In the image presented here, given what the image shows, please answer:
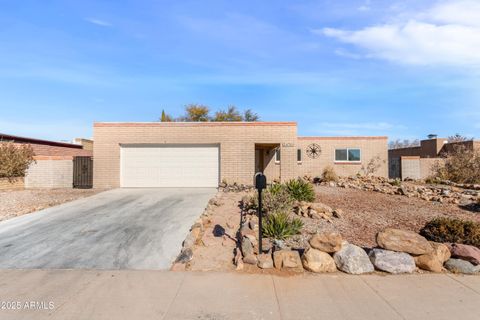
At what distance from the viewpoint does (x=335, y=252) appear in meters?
6.04

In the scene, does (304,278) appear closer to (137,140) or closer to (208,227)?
(208,227)

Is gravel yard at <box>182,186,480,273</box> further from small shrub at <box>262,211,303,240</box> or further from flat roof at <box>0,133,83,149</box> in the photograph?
flat roof at <box>0,133,83,149</box>

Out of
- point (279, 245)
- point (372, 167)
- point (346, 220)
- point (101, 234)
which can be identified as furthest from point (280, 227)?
point (372, 167)

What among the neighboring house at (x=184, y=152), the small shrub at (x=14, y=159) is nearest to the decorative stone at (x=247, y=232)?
the neighboring house at (x=184, y=152)

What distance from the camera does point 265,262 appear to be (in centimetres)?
598

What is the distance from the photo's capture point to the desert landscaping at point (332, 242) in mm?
5848

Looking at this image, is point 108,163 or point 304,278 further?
point 108,163

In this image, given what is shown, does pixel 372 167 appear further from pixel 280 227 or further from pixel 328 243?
pixel 328 243

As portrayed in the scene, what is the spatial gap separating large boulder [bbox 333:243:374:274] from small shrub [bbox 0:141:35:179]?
719 inches

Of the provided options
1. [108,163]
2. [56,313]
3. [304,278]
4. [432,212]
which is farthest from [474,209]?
[108,163]

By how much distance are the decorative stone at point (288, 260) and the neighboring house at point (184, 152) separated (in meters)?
11.2

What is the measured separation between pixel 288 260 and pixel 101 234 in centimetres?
489

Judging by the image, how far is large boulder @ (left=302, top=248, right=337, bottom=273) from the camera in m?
5.83

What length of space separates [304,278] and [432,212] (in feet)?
22.2
